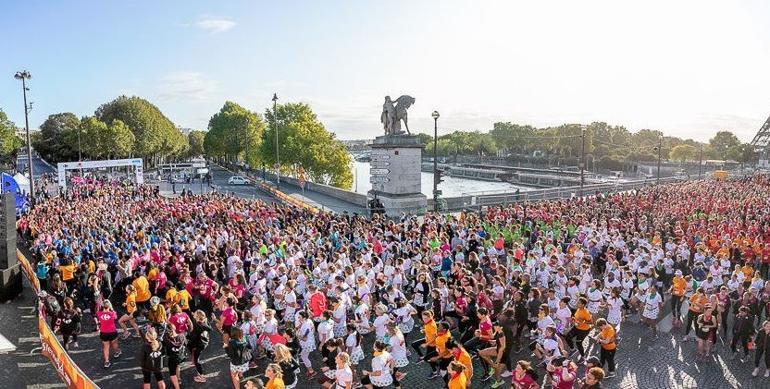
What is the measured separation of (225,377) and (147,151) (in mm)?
79771

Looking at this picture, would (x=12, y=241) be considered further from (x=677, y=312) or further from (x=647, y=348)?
(x=677, y=312)

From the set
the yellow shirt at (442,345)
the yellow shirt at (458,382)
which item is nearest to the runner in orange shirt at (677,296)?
the yellow shirt at (442,345)

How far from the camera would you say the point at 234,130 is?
87375 millimetres

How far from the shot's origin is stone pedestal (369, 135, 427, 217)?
29.5 meters

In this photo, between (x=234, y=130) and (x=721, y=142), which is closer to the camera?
(x=234, y=130)

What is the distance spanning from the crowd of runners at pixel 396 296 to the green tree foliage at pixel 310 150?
38.1 metres

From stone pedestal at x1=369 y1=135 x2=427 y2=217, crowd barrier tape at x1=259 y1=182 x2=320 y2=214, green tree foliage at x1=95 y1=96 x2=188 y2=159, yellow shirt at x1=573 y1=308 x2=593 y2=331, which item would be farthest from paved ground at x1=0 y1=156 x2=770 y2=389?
green tree foliage at x1=95 y1=96 x2=188 y2=159

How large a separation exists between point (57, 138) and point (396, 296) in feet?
330

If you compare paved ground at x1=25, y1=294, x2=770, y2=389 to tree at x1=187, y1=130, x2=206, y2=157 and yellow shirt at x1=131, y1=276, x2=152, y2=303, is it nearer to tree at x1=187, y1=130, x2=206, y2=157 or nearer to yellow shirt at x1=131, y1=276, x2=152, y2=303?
yellow shirt at x1=131, y1=276, x2=152, y2=303

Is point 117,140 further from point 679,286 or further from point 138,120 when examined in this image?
point 679,286

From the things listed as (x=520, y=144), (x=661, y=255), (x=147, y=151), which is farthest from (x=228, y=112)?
(x=520, y=144)

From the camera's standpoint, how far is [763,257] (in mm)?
16391

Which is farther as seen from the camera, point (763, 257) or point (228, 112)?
point (228, 112)

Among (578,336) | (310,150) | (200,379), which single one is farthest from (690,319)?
(310,150)
